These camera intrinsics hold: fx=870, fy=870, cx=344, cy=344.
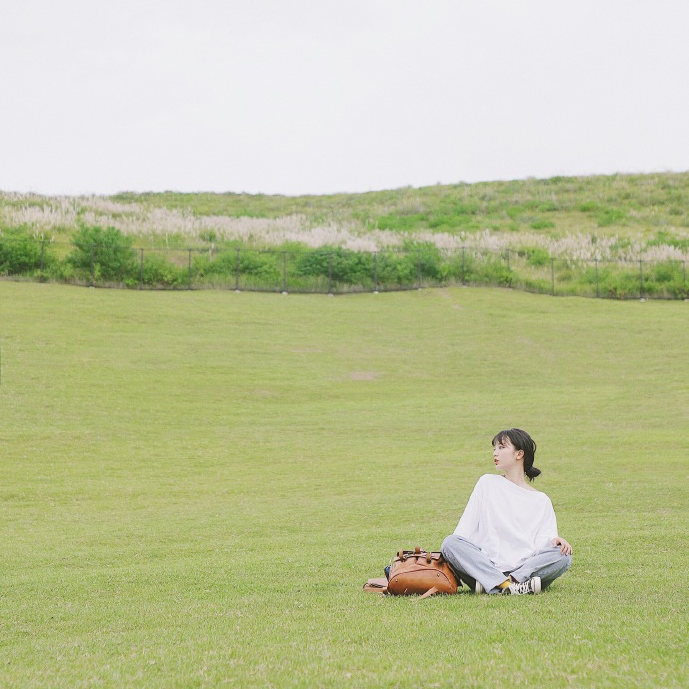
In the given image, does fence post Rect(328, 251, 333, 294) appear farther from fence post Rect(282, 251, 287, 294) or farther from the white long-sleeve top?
the white long-sleeve top

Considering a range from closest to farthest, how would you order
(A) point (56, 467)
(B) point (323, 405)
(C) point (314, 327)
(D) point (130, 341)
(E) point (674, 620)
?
1. (E) point (674, 620)
2. (A) point (56, 467)
3. (B) point (323, 405)
4. (D) point (130, 341)
5. (C) point (314, 327)

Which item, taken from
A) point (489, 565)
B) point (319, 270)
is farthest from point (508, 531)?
point (319, 270)

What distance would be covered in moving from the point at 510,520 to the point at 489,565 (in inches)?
17.2

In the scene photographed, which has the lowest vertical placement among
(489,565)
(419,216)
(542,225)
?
(489,565)

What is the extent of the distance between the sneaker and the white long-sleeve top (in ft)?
0.66

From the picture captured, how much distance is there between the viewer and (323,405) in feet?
93.6

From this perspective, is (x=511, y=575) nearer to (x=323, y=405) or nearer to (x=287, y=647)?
(x=287, y=647)

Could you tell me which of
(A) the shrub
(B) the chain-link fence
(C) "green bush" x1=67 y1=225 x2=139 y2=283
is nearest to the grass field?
(B) the chain-link fence

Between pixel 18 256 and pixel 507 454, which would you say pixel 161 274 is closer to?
pixel 18 256

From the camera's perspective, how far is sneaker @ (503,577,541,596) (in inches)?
290

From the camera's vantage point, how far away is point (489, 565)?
7.51m

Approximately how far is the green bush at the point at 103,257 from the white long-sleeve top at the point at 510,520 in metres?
39.3

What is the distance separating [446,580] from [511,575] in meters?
0.56

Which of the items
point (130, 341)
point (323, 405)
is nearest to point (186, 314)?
point (130, 341)
